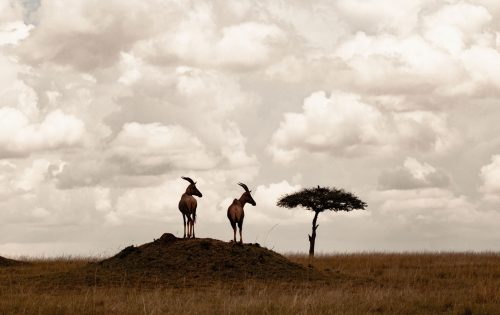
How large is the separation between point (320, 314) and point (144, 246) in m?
11.7

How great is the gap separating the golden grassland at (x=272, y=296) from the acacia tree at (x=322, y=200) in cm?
1727

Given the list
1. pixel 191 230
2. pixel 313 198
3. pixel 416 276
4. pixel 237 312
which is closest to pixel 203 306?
pixel 237 312

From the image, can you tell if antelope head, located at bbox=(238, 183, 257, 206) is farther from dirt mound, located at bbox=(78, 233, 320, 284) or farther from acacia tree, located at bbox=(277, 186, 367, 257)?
acacia tree, located at bbox=(277, 186, 367, 257)

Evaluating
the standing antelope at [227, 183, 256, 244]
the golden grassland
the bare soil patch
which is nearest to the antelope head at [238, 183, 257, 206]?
the standing antelope at [227, 183, 256, 244]

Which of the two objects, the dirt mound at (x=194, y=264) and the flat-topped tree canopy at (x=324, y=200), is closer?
the dirt mound at (x=194, y=264)

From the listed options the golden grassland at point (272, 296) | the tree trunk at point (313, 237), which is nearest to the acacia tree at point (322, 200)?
the tree trunk at point (313, 237)

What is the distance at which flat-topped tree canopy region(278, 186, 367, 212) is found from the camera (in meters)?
44.9

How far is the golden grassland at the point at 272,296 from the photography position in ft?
49.3

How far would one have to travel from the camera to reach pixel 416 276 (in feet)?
83.4

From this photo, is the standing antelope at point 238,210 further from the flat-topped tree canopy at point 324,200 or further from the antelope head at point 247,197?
the flat-topped tree canopy at point 324,200

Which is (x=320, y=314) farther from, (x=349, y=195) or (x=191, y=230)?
(x=349, y=195)

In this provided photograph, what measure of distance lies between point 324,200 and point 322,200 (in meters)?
0.13

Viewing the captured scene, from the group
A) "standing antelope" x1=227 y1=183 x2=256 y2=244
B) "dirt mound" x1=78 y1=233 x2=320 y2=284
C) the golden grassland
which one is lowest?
the golden grassland

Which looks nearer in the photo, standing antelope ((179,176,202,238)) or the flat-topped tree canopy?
standing antelope ((179,176,202,238))
